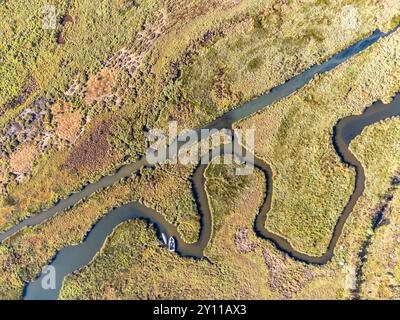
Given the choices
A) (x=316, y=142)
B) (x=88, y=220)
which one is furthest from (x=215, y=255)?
(x=316, y=142)

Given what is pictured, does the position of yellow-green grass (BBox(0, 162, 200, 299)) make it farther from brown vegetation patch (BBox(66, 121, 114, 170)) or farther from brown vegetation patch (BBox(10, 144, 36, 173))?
brown vegetation patch (BBox(10, 144, 36, 173))

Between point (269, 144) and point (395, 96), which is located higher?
point (395, 96)

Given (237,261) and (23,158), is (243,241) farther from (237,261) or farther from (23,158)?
(23,158)

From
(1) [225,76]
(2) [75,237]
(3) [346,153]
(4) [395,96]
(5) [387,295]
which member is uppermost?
(1) [225,76]

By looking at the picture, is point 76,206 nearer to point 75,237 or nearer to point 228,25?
point 75,237

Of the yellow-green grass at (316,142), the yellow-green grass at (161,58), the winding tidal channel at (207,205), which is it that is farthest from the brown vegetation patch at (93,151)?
the yellow-green grass at (316,142)

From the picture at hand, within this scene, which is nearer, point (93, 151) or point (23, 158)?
point (93, 151)

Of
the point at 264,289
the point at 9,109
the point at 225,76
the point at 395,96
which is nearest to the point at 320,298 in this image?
the point at 264,289
